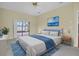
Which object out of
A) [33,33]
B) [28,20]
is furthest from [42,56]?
[28,20]

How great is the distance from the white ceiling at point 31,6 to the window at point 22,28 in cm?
21

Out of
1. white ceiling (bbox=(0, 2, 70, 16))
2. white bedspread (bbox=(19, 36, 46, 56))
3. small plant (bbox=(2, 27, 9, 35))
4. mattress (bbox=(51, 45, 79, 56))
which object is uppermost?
white ceiling (bbox=(0, 2, 70, 16))

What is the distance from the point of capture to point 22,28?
1.83 m

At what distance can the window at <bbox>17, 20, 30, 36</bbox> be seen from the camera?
180 centimetres

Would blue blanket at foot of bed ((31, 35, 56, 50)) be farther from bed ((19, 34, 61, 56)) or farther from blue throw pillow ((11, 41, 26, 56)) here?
blue throw pillow ((11, 41, 26, 56))

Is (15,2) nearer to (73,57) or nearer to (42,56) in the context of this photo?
(42,56)

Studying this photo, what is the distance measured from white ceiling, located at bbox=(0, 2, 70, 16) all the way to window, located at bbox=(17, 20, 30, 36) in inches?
8.3

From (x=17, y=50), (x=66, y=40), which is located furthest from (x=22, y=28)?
(x=66, y=40)

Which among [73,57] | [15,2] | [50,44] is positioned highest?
[15,2]

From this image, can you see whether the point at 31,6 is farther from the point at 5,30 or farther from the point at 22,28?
the point at 5,30

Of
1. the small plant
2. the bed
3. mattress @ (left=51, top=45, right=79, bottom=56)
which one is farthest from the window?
mattress @ (left=51, top=45, right=79, bottom=56)

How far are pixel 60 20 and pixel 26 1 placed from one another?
0.72 m

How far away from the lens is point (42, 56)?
176 cm

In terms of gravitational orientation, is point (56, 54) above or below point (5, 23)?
below
